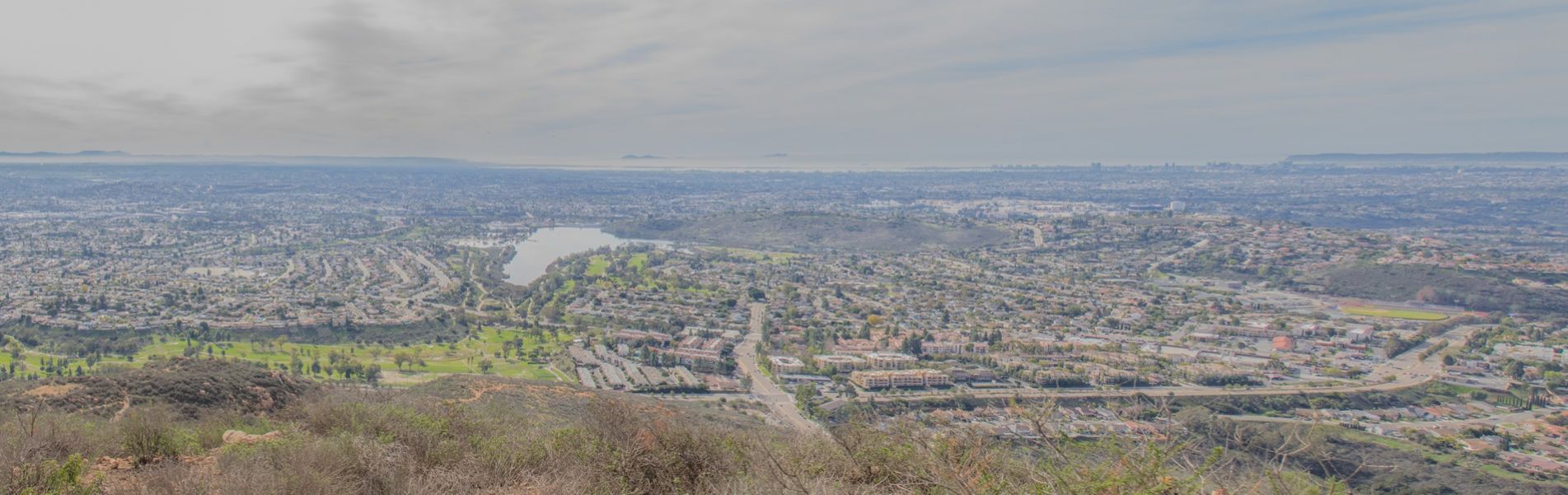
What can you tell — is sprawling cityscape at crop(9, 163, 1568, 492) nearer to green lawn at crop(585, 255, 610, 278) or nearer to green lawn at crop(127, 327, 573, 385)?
green lawn at crop(127, 327, 573, 385)

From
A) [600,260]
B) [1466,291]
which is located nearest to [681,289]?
[600,260]

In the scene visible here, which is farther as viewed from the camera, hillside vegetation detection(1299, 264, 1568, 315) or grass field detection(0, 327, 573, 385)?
hillside vegetation detection(1299, 264, 1568, 315)

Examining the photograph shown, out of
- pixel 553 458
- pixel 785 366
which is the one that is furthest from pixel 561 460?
pixel 785 366

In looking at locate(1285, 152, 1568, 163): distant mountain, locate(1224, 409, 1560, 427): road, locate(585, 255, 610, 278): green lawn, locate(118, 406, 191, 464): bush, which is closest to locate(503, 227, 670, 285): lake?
locate(585, 255, 610, 278): green lawn

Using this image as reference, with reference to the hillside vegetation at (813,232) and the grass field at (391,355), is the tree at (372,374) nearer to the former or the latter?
the grass field at (391,355)

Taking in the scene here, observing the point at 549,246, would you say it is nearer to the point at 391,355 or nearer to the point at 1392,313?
the point at 391,355

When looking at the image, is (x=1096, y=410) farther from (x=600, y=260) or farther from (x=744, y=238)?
(x=744, y=238)
